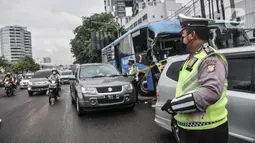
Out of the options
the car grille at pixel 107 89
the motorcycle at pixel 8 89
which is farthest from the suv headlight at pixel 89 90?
the motorcycle at pixel 8 89

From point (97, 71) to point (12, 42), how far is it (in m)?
180

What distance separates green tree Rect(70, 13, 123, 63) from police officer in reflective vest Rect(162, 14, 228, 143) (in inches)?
1595

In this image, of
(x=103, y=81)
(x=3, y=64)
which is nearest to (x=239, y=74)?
(x=103, y=81)

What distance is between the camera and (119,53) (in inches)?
589

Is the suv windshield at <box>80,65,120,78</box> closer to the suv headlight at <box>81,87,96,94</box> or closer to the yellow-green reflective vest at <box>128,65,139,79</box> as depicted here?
the suv headlight at <box>81,87,96,94</box>

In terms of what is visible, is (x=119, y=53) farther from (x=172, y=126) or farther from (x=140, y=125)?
(x=172, y=126)

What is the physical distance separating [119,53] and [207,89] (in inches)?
526

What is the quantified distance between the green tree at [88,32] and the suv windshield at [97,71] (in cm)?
3370

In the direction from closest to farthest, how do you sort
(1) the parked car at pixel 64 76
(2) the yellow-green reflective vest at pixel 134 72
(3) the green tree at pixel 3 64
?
(2) the yellow-green reflective vest at pixel 134 72 < (1) the parked car at pixel 64 76 < (3) the green tree at pixel 3 64

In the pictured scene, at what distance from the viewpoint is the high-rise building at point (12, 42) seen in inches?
6604

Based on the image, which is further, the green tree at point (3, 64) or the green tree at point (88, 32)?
the green tree at point (3, 64)

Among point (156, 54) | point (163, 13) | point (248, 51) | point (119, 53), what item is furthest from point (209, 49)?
point (163, 13)

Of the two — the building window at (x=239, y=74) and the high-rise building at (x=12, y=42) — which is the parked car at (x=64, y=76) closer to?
the building window at (x=239, y=74)

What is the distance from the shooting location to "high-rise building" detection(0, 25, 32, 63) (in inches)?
6604
